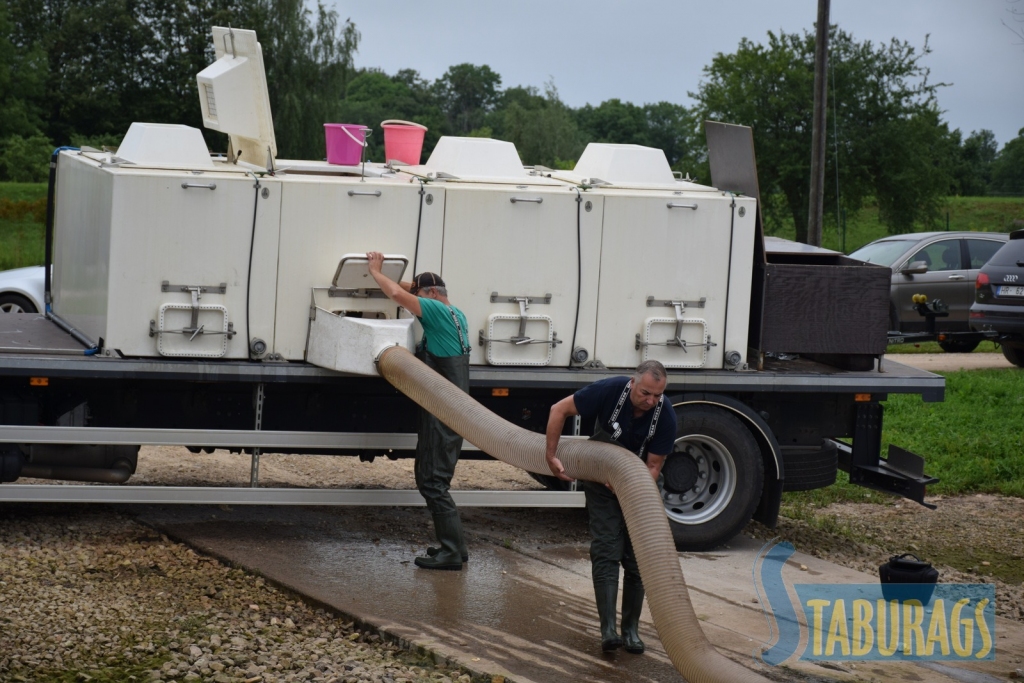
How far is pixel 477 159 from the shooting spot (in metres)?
8.42

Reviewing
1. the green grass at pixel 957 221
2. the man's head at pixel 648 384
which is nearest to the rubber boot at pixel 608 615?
the man's head at pixel 648 384

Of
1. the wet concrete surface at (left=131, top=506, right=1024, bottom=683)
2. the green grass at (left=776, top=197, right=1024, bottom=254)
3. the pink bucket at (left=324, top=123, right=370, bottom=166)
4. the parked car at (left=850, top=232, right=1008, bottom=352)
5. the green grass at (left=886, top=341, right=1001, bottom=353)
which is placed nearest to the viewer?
the wet concrete surface at (left=131, top=506, right=1024, bottom=683)

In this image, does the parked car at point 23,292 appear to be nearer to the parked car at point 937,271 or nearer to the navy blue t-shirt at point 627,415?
the navy blue t-shirt at point 627,415

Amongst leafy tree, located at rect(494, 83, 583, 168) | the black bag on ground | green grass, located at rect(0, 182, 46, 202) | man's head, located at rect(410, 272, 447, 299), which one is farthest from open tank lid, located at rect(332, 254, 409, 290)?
leafy tree, located at rect(494, 83, 583, 168)

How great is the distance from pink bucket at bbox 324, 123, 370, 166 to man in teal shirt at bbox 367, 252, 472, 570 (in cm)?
130

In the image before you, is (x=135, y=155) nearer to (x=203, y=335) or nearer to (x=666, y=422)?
(x=203, y=335)

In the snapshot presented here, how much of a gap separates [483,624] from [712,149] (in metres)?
4.21

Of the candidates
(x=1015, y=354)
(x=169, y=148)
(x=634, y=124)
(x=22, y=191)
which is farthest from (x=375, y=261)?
(x=634, y=124)

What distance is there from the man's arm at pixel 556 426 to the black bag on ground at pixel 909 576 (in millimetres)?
2420

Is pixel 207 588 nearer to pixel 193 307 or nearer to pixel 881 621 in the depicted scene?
pixel 193 307

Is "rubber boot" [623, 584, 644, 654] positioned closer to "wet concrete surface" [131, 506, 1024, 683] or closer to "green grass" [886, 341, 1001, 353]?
"wet concrete surface" [131, 506, 1024, 683]

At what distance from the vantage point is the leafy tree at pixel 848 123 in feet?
104

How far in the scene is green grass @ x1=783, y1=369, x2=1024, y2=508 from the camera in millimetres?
11148

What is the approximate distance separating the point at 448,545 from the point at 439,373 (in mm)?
1099
